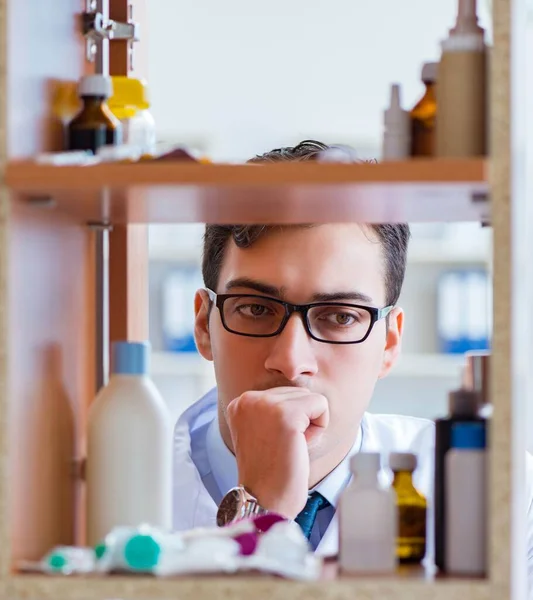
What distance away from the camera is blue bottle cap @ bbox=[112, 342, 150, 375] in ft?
3.66

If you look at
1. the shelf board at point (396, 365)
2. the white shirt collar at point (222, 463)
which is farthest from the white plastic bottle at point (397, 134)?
the shelf board at point (396, 365)

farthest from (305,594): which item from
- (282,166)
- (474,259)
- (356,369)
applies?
(474,259)

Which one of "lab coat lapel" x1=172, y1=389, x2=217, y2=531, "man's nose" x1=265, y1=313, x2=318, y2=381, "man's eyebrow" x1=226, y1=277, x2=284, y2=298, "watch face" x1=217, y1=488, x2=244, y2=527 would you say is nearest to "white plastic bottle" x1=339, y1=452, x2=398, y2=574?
"watch face" x1=217, y1=488, x2=244, y2=527

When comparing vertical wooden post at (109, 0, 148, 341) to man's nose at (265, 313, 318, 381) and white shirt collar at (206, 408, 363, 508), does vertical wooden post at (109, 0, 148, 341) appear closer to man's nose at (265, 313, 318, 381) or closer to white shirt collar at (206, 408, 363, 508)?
man's nose at (265, 313, 318, 381)

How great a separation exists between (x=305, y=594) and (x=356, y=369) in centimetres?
68

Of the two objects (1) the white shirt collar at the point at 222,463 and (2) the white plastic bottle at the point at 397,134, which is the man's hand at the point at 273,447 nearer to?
(2) the white plastic bottle at the point at 397,134

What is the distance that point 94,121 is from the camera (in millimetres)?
1099

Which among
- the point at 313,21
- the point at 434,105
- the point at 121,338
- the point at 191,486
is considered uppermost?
the point at 313,21

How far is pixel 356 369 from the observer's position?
5.32 feet

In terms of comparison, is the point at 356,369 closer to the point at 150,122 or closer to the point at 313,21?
the point at 150,122

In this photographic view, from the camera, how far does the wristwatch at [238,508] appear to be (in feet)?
3.82

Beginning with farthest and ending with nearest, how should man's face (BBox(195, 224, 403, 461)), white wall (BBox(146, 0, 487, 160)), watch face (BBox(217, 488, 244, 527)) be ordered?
white wall (BBox(146, 0, 487, 160)) → man's face (BBox(195, 224, 403, 461)) → watch face (BBox(217, 488, 244, 527))

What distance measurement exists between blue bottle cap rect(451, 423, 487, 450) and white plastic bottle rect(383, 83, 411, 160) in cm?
28

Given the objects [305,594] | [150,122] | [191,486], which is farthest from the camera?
[191,486]
